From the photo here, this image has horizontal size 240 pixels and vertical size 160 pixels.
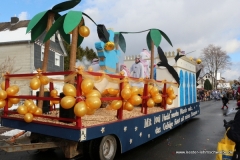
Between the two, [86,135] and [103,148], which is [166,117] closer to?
[103,148]

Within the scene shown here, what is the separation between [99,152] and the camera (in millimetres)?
4227

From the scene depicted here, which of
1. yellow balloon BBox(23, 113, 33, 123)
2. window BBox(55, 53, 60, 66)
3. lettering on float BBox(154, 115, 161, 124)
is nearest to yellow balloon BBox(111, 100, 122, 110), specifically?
yellow balloon BBox(23, 113, 33, 123)

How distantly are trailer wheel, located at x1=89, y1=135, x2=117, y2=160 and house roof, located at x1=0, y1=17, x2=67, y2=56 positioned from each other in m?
14.3

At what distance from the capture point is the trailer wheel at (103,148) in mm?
4238

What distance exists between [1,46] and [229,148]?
19.8 metres

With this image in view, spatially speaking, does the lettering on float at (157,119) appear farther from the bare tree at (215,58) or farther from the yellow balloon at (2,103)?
the bare tree at (215,58)

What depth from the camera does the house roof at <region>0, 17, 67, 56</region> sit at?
18703mm

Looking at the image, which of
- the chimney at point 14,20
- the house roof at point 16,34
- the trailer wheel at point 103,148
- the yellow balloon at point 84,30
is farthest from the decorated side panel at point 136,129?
the chimney at point 14,20

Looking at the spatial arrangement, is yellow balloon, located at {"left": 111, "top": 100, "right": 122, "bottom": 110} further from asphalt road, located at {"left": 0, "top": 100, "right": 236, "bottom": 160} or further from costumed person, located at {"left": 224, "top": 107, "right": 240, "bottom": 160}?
costumed person, located at {"left": 224, "top": 107, "right": 240, "bottom": 160}

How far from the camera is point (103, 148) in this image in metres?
4.36

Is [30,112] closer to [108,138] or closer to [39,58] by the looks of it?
[108,138]

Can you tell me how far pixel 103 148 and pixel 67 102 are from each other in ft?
4.49

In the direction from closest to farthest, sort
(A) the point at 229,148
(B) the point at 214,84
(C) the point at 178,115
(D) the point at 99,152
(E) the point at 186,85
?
(A) the point at 229,148 < (D) the point at 99,152 < (C) the point at 178,115 < (E) the point at 186,85 < (B) the point at 214,84

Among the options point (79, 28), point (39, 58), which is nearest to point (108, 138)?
point (79, 28)
